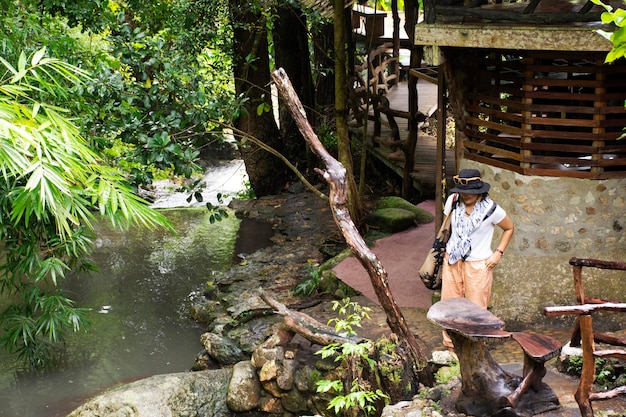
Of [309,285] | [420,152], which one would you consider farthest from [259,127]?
[309,285]

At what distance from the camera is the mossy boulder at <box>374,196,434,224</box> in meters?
11.0

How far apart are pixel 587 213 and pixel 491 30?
1855mm

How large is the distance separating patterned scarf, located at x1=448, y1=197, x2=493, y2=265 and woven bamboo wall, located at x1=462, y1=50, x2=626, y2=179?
1.15 meters

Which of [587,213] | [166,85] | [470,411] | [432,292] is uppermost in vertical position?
[166,85]

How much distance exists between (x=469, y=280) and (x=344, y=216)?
3.71ft

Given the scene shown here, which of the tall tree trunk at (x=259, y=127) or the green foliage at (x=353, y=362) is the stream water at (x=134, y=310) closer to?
the tall tree trunk at (x=259, y=127)

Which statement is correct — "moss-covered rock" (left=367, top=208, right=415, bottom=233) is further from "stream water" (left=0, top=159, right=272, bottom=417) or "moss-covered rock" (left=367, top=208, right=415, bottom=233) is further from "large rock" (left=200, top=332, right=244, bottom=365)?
"large rock" (left=200, top=332, right=244, bottom=365)

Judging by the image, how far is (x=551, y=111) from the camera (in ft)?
21.9

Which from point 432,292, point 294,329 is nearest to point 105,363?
point 294,329

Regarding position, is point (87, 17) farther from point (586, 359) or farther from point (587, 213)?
point (586, 359)

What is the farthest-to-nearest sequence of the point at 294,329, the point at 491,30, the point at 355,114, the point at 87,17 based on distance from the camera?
the point at 355,114 < the point at 87,17 < the point at 294,329 < the point at 491,30

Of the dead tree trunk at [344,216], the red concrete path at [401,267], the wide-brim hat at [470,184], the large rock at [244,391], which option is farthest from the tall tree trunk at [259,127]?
the wide-brim hat at [470,184]

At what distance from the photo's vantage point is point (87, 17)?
9.59 metres

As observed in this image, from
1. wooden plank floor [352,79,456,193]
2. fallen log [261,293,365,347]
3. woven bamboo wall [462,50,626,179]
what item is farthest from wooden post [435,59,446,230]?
wooden plank floor [352,79,456,193]
